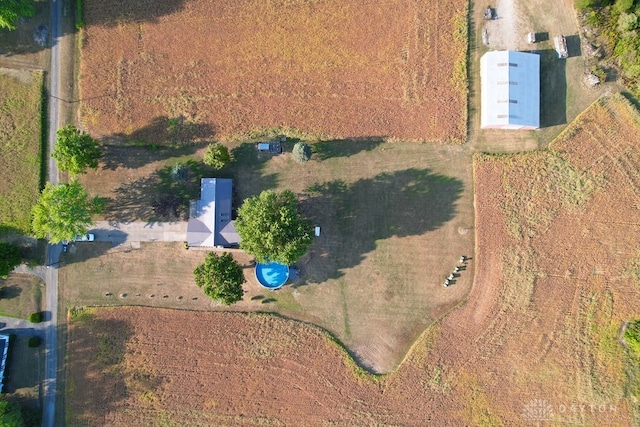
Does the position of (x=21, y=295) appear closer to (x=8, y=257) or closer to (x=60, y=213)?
(x=8, y=257)

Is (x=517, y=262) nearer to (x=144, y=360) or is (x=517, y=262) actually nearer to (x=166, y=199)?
(x=166, y=199)

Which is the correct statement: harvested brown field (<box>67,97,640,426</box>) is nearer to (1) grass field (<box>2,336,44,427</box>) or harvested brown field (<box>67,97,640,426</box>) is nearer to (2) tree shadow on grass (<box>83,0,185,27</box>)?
(1) grass field (<box>2,336,44,427</box>)

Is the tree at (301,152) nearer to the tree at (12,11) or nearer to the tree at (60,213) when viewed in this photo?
the tree at (60,213)

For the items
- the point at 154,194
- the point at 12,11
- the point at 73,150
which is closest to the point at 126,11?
the point at 12,11

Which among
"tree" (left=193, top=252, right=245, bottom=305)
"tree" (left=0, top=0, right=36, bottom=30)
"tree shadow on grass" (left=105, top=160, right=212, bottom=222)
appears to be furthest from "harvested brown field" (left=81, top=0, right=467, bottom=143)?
"tree" (left=193, top=252, right=245, bottom=305)

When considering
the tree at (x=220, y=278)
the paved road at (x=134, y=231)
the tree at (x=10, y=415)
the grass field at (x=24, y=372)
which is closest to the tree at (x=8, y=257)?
the paved road at (x=134, y=231)

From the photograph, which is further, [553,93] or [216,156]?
[553,93]

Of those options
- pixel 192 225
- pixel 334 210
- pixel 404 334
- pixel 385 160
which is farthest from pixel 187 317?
pixel 385 160
